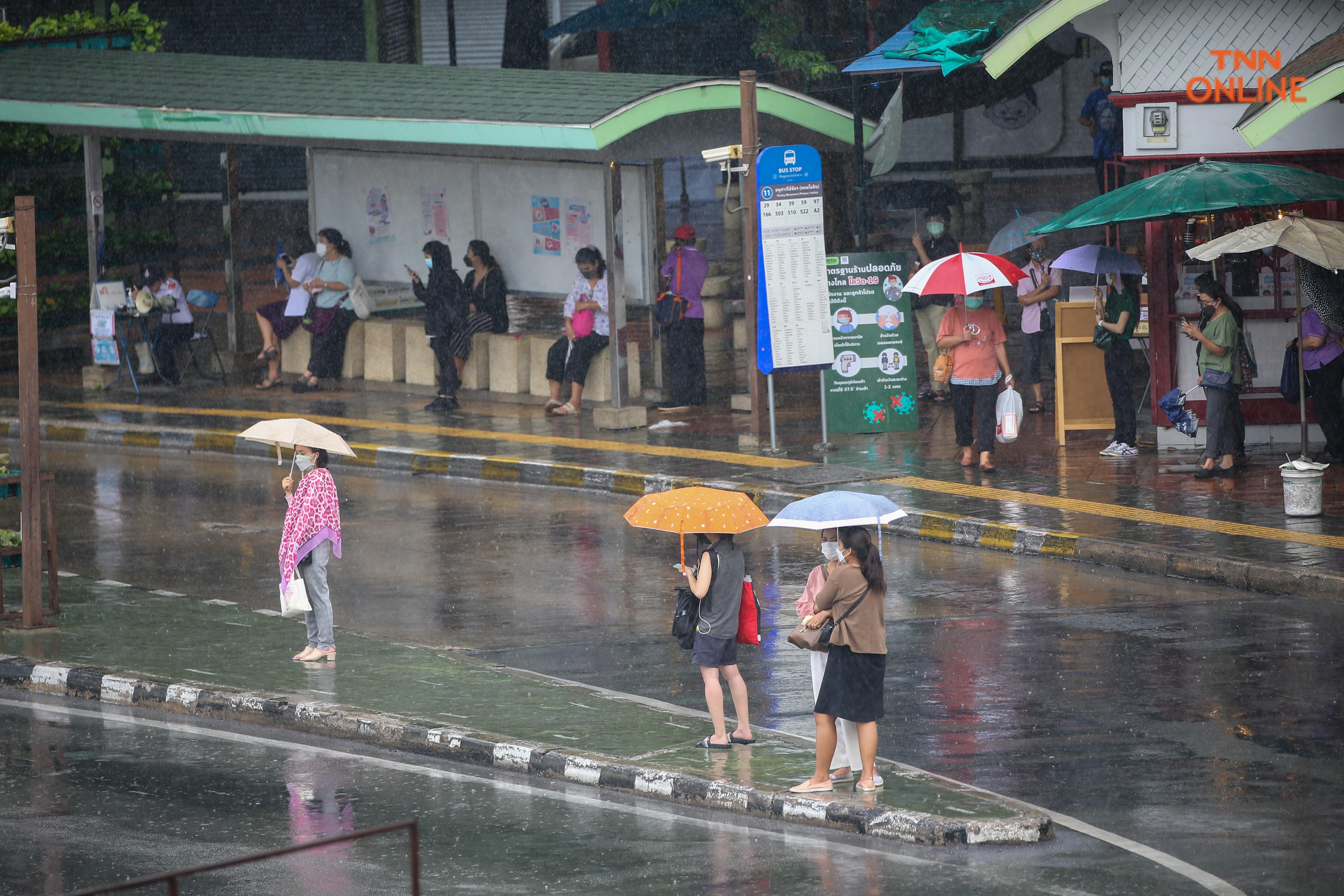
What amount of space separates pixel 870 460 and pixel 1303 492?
4.13 m

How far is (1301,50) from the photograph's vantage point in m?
15.9

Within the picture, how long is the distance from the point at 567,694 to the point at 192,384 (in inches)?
528

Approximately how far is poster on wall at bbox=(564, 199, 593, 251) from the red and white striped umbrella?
526 centimetres

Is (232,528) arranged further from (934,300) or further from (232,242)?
(232,242)

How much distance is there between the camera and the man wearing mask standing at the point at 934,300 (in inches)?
744

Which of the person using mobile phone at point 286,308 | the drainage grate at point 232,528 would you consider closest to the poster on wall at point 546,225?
the person using mobile phone at point 286,308

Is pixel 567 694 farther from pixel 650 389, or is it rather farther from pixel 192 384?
pixel 192 384

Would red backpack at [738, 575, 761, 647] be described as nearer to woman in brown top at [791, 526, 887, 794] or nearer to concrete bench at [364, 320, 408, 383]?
woman in brown top at [791, 526, 887, 794]

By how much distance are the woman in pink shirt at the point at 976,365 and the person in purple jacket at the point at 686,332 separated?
12.0ft

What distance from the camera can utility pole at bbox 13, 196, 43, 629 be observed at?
38.1 feet

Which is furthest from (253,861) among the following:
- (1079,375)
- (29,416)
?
(1079,375)

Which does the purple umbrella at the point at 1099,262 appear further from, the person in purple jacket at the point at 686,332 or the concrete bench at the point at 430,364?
the concrete bench at the point at 430,364

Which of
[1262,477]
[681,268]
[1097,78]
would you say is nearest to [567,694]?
[1262,477]

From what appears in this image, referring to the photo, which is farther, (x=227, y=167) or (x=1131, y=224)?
(x=1131, y=224)
